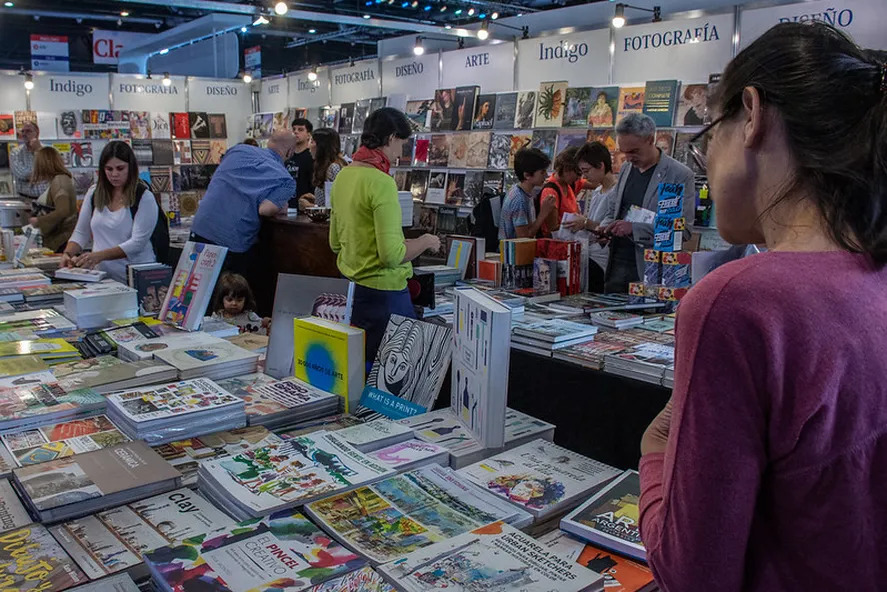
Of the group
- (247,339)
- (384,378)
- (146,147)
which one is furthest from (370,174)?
(146,147)

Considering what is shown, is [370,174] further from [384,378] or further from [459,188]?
[459,188]

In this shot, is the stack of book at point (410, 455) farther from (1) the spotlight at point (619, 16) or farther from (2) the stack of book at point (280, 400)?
(1) the spotlight at point (619, 16)

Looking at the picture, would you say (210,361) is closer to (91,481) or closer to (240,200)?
(91,481)

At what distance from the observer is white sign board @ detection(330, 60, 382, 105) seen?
333 inches

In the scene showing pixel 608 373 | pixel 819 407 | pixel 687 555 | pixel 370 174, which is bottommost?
pixel 608 373

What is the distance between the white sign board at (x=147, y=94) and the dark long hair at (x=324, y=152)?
5353 mm

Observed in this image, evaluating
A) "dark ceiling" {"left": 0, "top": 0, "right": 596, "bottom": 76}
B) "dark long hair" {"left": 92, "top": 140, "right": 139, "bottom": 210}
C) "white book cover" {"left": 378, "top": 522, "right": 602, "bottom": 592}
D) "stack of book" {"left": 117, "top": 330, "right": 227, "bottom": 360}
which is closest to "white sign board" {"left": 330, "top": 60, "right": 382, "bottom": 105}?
"dark ceiling" {"left": 0, "top": 0, "right": 596, "bottom": 76}

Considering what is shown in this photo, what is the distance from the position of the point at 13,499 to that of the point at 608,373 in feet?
5.58

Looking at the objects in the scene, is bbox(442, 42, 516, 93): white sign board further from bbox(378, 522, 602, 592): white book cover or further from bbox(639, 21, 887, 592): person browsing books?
bbox(639, 21, 887, 592): person browsing books

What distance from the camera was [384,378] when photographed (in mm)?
1963

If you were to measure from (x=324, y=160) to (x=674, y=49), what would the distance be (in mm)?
2681

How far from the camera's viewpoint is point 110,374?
206 centimetres

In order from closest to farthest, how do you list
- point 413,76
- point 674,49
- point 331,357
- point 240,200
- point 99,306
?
point 331,357, point 99,306, point 240,200, point 674,49, point 413,76

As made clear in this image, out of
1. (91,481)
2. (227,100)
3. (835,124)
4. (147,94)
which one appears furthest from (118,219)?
(227,100)
